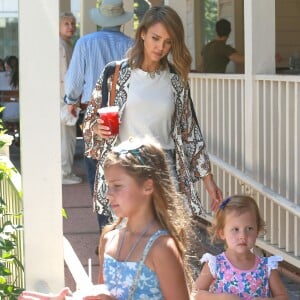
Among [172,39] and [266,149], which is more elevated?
[172,39]

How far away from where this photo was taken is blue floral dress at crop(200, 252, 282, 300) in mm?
4438

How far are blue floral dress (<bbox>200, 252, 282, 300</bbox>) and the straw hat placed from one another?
3586mm

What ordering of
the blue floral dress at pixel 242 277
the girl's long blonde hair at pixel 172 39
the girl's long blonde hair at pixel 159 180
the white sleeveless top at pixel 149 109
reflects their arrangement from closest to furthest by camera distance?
the girl's long blonde hair at pixel 159 180 < the blue floral dress at pixel 242 277 < the girl's long blonde hair at pixel 172 39 < the white sleeveless top at pixel 149 109

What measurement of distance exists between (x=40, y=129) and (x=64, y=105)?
6.78 m

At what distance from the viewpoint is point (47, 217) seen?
3.95 m

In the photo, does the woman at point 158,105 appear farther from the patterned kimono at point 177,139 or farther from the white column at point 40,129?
the white column at point 40,129

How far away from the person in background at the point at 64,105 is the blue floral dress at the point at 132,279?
7.44m

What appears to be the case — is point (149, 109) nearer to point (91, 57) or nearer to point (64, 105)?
point (91, 57)

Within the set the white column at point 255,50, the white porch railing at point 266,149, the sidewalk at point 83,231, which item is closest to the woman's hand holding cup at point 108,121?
the sidewalk at point 83,231

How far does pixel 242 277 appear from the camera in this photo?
4457 millimetres

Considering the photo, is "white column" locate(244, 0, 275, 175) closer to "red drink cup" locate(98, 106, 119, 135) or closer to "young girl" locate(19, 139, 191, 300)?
"red drink cup" locate(98, 106, 119, 135)

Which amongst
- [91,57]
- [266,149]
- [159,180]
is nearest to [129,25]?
[91,57]

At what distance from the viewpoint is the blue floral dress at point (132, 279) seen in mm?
3170

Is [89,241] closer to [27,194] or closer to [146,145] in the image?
[27,194]
